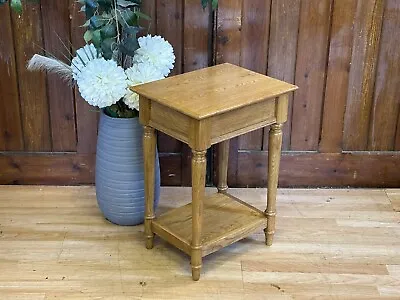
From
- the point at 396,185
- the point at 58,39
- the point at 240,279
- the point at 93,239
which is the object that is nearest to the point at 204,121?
the point at 240,279

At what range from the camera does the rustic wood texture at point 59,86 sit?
2.66 m

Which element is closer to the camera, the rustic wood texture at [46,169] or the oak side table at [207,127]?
the oak side table at [207,127]

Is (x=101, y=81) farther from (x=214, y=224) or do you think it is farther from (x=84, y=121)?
(x=214, y=224)

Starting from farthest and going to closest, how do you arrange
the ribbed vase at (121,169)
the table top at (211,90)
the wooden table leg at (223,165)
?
the wooden table leg at (223,165)
the ribbed vase at (121,169)
the table top at (211,90)

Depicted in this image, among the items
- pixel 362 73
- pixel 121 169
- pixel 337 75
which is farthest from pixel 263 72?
pixel 121 169

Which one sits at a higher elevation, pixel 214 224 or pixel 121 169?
pixel 121 169

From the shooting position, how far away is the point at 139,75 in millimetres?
2369

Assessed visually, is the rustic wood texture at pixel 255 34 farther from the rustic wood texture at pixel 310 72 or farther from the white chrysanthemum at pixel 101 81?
the white chrysanthemum at pixel 101 81

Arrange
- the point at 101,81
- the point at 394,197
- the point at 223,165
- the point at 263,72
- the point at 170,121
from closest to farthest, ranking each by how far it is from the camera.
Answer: the point at 170,121, the point at 101,81, the point at 223,165, the point at 263,72, the point at 394,197

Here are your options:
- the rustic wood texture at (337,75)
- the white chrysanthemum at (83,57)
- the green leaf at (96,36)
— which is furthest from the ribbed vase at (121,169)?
the rustic wood texture at (337,75)

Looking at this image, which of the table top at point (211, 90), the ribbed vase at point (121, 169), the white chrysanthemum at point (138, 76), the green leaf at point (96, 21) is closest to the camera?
the table top at point (211, 90)

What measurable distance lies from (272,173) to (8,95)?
119 cm

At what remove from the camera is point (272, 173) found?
242cm

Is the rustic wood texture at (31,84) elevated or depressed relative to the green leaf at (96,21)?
depressed
